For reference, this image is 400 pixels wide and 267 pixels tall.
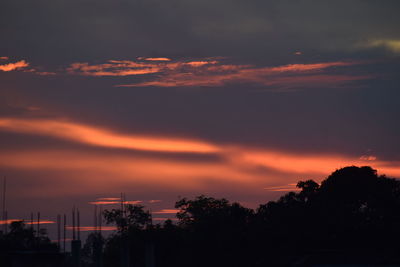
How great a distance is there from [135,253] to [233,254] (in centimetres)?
1372

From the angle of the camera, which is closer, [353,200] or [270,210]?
[270,210]

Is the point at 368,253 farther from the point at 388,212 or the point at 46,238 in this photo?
the point at 46,238

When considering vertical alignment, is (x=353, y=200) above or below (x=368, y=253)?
above

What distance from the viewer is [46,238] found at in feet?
445

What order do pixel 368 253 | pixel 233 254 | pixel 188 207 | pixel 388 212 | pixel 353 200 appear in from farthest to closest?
pixel 188 207
pixel 353 200
pixel 388 212
pixel 233 254
pixel 368 253

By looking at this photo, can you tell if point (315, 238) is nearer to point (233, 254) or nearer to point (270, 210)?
point (233, 254)

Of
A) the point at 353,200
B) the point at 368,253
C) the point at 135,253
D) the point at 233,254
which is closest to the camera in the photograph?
the point at 368,253

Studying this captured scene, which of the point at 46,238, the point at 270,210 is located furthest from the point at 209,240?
the point at 46,238

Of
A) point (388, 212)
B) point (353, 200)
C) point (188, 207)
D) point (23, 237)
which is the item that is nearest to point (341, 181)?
point (353, 200)

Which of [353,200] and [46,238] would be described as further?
[46,238]

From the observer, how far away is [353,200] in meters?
103

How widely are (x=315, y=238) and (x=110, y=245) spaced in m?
33.4

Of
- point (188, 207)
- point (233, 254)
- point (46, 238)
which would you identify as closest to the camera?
point (233, 254)

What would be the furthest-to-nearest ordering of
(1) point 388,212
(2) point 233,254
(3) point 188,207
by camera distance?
(3) point 188,207, (1) point 388,212, (2) point 233,254
